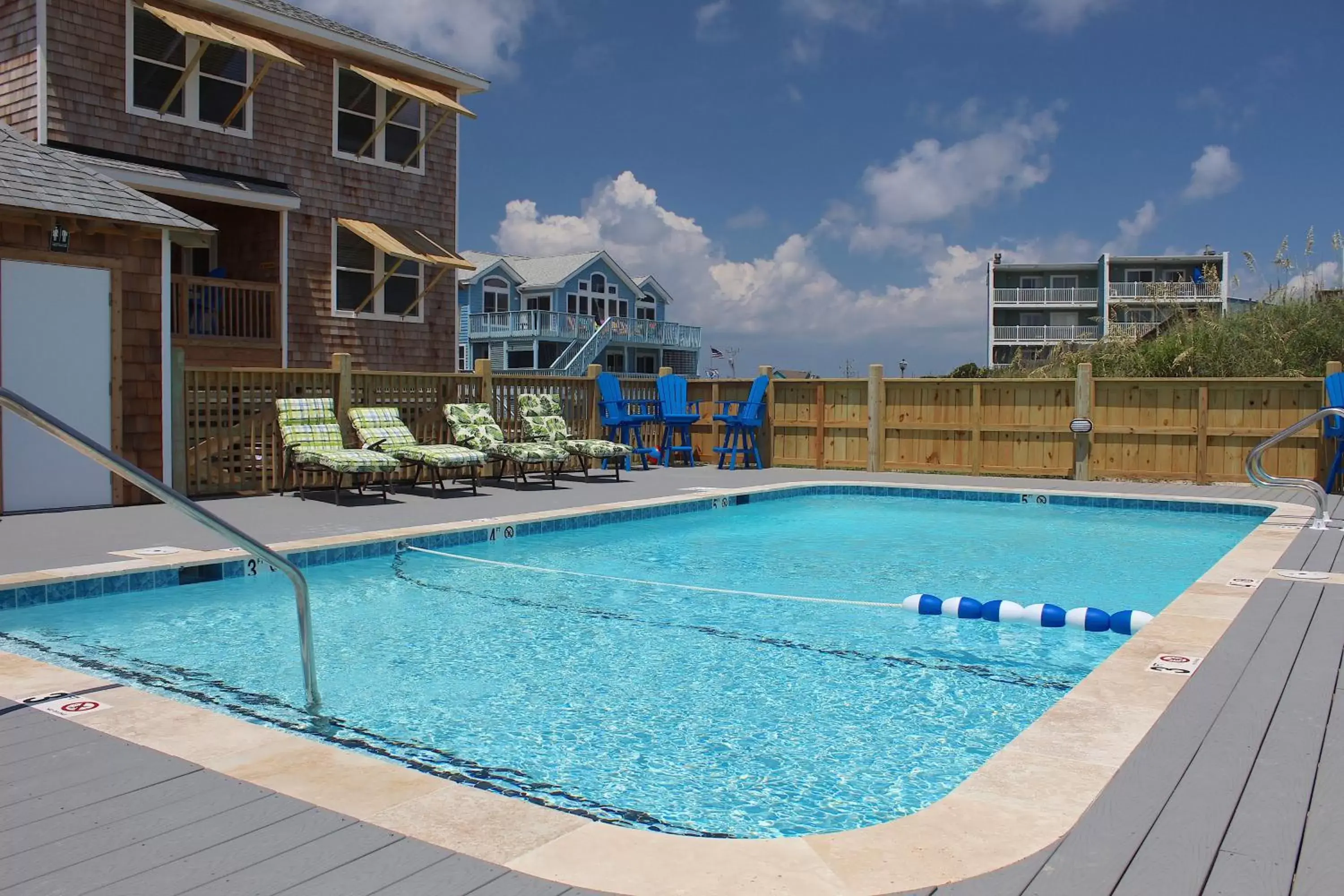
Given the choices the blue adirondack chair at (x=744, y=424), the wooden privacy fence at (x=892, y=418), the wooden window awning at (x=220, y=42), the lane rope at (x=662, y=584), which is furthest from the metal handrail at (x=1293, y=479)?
the wooden window awning at (x=220, y=42)

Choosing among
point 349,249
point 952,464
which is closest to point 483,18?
point 349,249

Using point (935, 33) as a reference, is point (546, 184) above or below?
below

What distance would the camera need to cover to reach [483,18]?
19.0 meters

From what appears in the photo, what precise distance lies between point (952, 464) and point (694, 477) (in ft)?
11.7

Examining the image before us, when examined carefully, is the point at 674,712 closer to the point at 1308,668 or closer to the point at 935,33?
the point at 1308,668

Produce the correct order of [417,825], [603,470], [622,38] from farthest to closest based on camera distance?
[622,38] < [603,470] < [417,825]

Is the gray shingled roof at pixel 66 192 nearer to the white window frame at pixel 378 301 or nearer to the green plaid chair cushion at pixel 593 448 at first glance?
the green plaid chair cushion at pixel 593 448

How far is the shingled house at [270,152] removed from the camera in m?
12.6

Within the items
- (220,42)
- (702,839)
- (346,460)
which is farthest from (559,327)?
(702,839)

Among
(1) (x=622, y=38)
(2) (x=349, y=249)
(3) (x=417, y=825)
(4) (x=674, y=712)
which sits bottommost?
(4) (x=674, y=712)

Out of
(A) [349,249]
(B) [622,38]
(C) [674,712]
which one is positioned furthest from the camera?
(B) [622,38]

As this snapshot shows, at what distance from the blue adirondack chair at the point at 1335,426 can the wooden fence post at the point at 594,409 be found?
8.46 metres

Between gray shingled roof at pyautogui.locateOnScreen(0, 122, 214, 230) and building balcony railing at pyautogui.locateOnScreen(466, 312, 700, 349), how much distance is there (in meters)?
25.7

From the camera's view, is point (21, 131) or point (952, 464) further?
point (952, 464)
